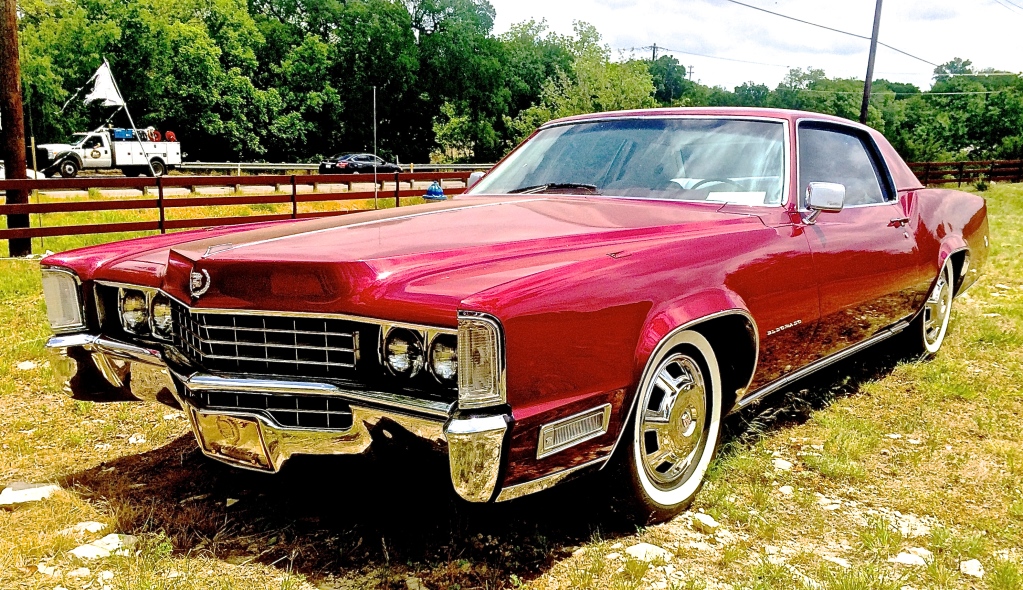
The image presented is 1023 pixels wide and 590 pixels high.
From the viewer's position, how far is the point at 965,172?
29094mm

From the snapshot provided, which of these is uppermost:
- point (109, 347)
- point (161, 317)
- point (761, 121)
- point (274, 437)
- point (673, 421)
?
point (761, 121)

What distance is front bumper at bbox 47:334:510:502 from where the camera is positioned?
80.9 inches

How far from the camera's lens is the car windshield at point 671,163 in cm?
347

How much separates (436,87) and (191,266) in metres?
55.1

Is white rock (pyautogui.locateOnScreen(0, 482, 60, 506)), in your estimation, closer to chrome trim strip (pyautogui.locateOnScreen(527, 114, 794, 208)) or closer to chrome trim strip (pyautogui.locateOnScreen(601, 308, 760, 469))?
chrome trim strip (pyautogui.locateOnScreen(601, 308, 760, 469))

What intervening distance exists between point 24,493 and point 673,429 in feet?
8.09

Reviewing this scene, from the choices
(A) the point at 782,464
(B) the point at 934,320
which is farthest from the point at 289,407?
(B) the point at 934,320

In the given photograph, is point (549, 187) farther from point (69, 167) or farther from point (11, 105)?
point (69, 167)

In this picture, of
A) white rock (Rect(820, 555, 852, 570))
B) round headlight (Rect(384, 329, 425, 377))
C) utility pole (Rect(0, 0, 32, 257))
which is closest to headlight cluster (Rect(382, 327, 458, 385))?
round headlight (Rect(384, 329, 425, 377))

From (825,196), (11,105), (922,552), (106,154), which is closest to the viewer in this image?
(922,552)

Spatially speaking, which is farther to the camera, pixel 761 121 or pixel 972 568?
pixel 761 121

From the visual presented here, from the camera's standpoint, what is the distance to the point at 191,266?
2.45m

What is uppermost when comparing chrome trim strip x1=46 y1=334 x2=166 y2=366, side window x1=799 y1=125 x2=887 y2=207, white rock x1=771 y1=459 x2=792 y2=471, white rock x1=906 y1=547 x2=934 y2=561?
side window x1=799 y1=125 x2=887 y2=207

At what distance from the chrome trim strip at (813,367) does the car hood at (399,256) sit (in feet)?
2.33
